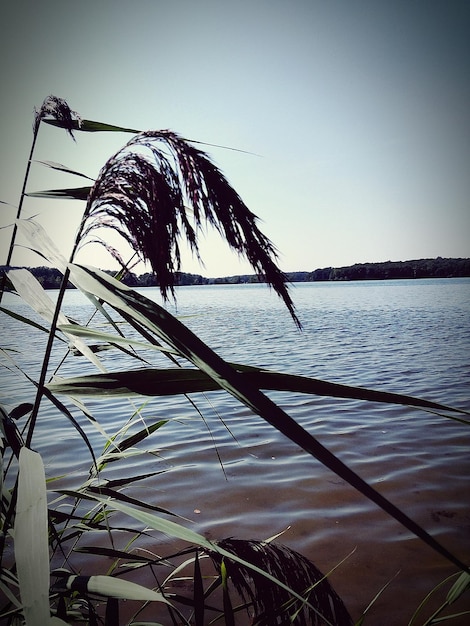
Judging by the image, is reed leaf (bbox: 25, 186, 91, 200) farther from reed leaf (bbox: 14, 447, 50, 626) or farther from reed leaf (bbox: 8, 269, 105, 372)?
reed leaf (bbox: 14, 447, 50, 626)

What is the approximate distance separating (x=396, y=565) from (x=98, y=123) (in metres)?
2.96

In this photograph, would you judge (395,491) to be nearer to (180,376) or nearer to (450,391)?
(180,376)

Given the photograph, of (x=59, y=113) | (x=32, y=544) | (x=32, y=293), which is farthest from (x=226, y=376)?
(x=59, y=113)

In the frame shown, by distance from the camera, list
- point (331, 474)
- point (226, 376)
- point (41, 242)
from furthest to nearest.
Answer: point (331, 474)
point (41, 242)
point (226, 376)

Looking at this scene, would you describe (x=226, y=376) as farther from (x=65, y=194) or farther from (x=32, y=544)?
(x=65, y=194)

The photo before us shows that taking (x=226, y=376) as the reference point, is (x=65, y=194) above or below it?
above

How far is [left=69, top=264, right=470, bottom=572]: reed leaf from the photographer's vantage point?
0.50 meters

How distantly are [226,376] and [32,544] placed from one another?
0.38 metres

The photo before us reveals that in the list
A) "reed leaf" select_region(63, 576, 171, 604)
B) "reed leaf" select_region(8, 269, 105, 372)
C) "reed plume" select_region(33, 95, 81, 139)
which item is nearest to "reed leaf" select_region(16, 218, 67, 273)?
"reed leaf" select_region(8, 269, 105, 372)

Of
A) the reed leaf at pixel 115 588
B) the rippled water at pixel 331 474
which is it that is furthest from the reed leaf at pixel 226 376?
the reed leaf at pixel 115 588

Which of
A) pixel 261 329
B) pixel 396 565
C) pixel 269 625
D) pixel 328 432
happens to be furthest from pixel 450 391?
pixel 261 329

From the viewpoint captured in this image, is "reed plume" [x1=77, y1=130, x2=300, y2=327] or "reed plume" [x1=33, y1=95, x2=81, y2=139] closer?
"reed plume" [x1=77, y1=130, x2=300, y2=327]

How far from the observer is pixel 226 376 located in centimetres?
59

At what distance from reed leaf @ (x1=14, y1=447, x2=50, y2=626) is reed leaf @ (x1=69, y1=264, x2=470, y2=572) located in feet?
1.03
